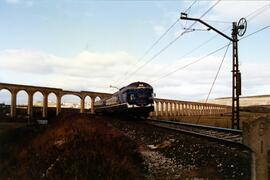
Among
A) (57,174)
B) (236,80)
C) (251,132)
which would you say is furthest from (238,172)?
(236,80)

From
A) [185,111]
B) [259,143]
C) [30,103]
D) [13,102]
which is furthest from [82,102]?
[259,143]

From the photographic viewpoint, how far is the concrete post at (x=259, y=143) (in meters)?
5.23

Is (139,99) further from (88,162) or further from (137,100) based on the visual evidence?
(88,162)

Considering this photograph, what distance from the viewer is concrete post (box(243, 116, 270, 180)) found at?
5.23 meters

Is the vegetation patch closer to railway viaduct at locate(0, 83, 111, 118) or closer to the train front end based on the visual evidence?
the train front end

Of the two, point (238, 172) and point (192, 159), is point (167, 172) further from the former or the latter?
point (238, 172)

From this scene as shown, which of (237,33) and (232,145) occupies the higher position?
(237,33)

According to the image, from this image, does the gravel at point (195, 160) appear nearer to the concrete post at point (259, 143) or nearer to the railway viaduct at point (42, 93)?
the concrete post at point (259, 143)

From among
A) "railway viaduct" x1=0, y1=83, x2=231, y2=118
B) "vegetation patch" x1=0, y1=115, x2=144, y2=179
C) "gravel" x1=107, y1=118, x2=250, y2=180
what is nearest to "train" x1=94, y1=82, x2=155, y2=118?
"gravel" x1=107, y1=118, x2=250, y2=180

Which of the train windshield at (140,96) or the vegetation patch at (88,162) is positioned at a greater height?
the train windshield at (140,96)

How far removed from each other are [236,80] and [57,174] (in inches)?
592

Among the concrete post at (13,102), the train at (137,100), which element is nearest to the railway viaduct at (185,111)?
the concrete post at (13,102)

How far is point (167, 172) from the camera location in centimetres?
1019

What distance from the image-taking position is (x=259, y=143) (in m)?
5.44
